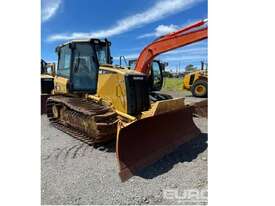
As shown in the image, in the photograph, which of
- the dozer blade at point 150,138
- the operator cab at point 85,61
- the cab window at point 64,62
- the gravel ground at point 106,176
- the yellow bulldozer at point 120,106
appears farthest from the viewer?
the cab window at point 64,62

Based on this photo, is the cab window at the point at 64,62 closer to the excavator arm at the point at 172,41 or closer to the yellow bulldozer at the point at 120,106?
the yellow bulldozer at the point at 120,106

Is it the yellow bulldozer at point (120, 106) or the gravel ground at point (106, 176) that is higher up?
the yellow bulldozer at point (120, 106)

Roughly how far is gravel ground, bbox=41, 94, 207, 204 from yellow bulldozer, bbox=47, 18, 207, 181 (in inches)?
6.1

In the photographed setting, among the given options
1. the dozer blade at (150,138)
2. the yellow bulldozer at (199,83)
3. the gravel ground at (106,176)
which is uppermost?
the yellow bulldozer at (199,83)

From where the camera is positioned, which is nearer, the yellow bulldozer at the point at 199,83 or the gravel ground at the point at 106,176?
the gravel ground at the point at 106,176

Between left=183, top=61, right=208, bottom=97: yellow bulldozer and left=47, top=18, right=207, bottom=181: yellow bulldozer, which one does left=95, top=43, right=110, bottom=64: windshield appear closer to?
left=47, top=18, right=207, bottom=181: yellow bulldozer

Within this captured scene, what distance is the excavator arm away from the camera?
158 inches

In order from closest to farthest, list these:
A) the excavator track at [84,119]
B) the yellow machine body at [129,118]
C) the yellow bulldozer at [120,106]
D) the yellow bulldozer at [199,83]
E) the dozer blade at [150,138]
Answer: the dozer blade at [150,138] < the yellow machine body at [129,118] < the yellow bulldozer at [120,106] < the excavator track at [84,119] < the yellow bulldozer at [199,83]

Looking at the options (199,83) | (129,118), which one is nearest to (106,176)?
(129,118)

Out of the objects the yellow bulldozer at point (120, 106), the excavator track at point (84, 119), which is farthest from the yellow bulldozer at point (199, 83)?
the excavator track at point (84, 119)

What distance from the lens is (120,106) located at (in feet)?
11.8

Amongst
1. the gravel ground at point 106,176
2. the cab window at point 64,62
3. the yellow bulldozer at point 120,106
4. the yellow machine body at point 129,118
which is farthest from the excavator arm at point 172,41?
the gravel ground at point 106,176

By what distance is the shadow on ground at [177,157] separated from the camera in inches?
111

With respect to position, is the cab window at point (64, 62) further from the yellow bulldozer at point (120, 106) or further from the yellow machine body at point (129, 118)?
the yellow machine body at point (129, 118)
